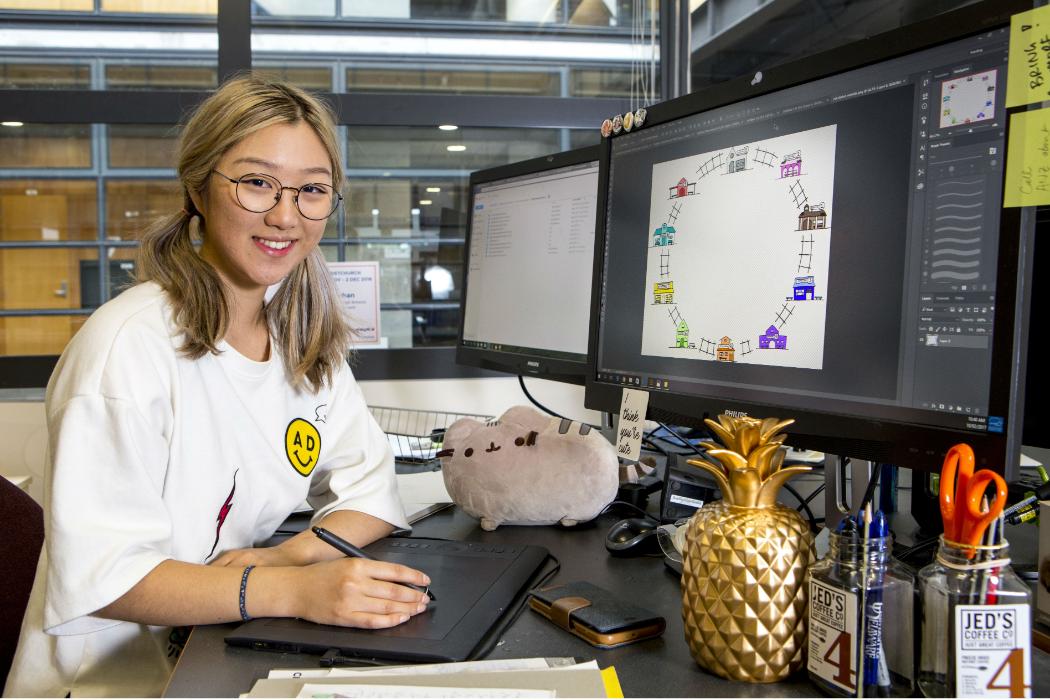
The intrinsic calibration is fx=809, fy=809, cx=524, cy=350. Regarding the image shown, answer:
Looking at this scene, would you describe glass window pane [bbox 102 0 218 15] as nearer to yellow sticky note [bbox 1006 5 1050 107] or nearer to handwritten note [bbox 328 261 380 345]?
handwritten note [bbox 328 261 380 345]

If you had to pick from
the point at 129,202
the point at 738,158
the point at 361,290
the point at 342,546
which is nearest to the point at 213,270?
the point at 342,546

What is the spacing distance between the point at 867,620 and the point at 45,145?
96.4 inches

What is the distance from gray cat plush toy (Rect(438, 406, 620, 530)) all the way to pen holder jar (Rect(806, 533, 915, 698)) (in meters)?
0.50

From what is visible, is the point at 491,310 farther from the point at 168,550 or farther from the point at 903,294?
the point at 903,294

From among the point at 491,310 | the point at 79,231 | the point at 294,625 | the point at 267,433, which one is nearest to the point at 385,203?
the point at 79,231

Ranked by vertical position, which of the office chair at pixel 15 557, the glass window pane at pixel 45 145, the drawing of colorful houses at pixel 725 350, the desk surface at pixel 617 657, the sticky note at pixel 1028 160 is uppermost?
the glass window pane at pixel 45 145

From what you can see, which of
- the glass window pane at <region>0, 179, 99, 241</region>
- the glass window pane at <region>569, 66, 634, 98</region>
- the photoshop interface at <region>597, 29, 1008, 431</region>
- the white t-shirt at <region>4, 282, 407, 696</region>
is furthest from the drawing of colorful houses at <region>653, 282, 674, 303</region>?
the glass window pane at <region>0, 179, 99, 241</region>

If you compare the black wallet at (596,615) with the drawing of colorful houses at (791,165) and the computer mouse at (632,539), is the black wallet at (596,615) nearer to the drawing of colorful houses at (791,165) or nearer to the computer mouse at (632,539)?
the computer mouse at (632,539)

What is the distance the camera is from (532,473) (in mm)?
1076

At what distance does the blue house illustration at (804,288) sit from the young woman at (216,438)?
1.53 feet

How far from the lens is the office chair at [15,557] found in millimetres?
1051

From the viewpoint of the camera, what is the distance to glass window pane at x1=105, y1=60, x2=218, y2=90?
90.7 inches

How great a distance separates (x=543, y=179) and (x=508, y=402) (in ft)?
3.66

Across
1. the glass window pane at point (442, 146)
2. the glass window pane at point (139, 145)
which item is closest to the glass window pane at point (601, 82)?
the glass window pane at point (442, 146)
